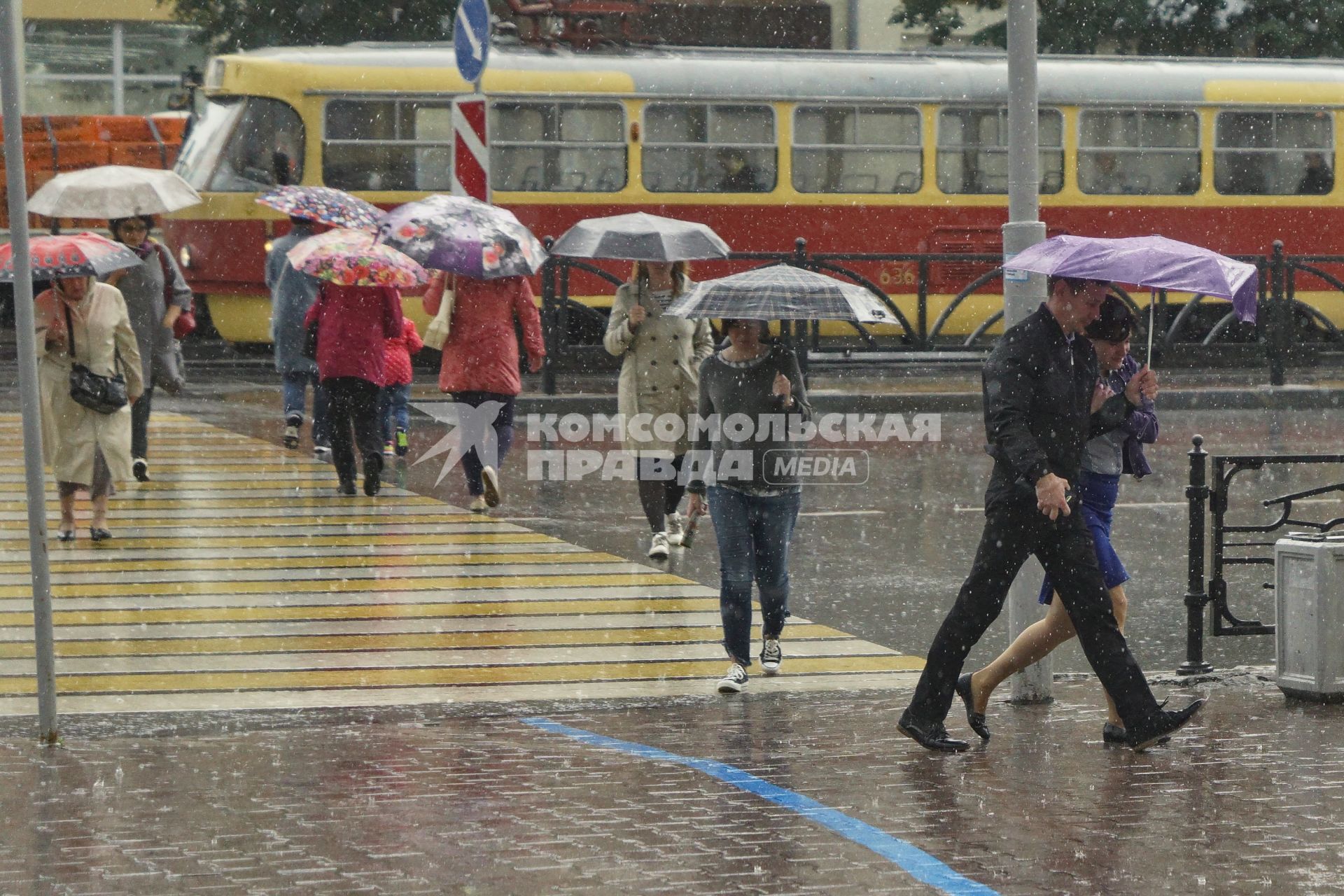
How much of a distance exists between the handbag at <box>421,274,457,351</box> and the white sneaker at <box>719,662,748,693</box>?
165 inches

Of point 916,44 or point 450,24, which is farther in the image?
point 916,44

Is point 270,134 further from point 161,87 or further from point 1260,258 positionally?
point 161,87

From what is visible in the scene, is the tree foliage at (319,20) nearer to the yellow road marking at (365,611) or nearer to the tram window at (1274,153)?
the tram window at (1274,153)

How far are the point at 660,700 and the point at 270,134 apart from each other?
1387cm

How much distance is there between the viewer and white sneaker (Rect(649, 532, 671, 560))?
10.8m

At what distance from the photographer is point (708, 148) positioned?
21172 mm

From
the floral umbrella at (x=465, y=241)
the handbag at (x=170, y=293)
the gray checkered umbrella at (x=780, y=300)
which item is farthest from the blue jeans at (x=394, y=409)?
the gray checkered umbrella at (x=780, y=300)

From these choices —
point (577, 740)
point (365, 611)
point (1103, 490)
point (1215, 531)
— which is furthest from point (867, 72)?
point (577, 740)

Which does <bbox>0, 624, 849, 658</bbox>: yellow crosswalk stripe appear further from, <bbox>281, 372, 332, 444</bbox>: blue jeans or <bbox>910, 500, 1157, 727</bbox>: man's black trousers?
<bbox>281, 372, 332, 444</bbox>: blue jeans

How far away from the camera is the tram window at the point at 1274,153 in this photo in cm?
2250

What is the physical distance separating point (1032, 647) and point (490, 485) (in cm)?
519

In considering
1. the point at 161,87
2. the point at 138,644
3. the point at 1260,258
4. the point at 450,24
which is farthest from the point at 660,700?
the point at 161,87

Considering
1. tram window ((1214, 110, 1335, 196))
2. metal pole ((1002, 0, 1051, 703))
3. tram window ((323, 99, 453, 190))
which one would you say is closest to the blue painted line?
metal pole ((1002, 0, 1051, 703))

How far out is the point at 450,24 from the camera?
95.2ft
